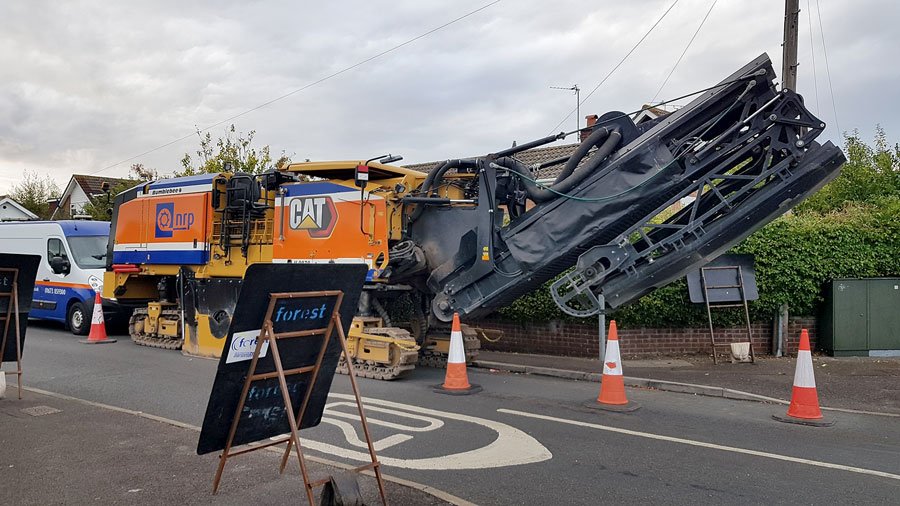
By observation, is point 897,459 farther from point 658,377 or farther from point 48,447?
point 48,447

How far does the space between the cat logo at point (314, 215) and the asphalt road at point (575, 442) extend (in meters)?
2.42

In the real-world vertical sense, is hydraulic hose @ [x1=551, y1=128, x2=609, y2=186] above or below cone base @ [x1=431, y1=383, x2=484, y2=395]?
above

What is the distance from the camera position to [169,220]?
12.5 m

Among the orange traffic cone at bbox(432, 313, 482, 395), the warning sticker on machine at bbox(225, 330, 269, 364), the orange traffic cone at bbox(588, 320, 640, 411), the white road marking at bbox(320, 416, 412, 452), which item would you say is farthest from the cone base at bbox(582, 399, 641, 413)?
the warning sticker on machine at bbox(225, 330, 269, 364)

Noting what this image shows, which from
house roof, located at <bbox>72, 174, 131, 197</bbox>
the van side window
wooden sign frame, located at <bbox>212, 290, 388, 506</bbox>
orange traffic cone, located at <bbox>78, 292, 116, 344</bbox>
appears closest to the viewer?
wooden sign frame, located at <bbox>212, 290, 388, 506</bbox>

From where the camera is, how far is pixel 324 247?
10.4 metres

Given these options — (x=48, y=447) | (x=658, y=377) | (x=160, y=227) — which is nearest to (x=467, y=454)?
(x=48, y=447)

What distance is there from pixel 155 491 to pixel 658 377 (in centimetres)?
724

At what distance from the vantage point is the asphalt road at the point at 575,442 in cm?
506

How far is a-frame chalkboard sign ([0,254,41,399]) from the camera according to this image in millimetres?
7457

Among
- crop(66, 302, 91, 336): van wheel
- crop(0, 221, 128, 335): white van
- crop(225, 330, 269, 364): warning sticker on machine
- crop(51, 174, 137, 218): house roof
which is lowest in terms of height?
crop(66, 302, 91, 336): van wheel

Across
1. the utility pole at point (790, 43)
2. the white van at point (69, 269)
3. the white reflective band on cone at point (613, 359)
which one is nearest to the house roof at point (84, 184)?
the white van at point (69, 269)

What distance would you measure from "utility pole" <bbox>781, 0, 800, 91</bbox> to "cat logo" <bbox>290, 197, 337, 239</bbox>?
9.85 metres

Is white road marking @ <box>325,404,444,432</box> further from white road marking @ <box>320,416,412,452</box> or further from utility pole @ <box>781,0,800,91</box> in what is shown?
utility pole @ <box>781,0,800,91</box>
